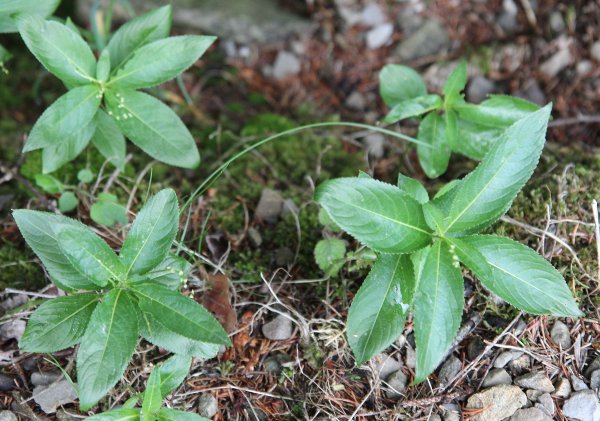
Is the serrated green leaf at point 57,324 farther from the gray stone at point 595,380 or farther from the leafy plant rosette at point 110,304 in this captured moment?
the gray stone at point 595,380

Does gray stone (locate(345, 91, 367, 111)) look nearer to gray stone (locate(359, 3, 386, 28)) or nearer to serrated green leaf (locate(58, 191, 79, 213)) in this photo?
gray stone (locate(359, 3, 386, 28))

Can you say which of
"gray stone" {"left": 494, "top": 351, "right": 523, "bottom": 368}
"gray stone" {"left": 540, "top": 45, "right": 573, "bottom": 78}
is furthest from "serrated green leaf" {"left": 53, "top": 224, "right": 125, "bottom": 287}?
"gray stone" {"left": 540, "top": 45, "right": 573, "bottom": 78}

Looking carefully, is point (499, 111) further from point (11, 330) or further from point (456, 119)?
point (11, 330)

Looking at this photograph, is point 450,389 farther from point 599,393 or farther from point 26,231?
point 26,231

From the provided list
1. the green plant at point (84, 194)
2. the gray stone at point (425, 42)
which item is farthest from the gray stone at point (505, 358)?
the gray stone at point (425, 42)

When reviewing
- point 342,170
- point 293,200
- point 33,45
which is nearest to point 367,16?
point 342,170

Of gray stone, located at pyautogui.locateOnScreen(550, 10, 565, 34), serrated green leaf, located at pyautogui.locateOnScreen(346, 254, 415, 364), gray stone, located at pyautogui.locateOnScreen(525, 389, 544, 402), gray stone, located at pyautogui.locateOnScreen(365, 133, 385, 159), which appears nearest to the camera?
serrated green leaf, located at pyautogui.locateOnScreen(346, 254, 415, 364)
